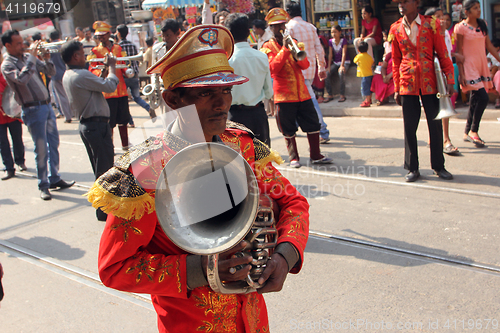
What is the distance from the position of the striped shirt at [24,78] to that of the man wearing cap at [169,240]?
200 inches

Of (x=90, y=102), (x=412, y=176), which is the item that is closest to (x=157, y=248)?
(x=90, y=102)

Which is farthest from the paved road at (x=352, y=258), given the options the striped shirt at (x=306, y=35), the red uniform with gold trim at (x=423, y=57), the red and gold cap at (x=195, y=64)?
the red and gold cap at (x=195, y=64)

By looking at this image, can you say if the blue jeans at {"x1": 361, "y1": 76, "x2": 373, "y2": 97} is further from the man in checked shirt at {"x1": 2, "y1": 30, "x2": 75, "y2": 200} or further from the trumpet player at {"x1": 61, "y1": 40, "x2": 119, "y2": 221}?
the man in checked shirt at {"x1": 2, "y1": 30, "x2": 75, "y2": 200}

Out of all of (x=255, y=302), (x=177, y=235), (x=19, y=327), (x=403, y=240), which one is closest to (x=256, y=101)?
(x=403, y=240)

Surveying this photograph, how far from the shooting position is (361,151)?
7355 millimetres

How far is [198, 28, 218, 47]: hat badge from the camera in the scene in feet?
5.71

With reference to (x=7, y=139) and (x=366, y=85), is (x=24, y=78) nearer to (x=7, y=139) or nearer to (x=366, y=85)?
(x=7, y=139)

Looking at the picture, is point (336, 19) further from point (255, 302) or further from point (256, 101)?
point (255, 302)

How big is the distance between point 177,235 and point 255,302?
1.98ft

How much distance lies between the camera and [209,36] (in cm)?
177

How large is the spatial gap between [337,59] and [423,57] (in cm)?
617

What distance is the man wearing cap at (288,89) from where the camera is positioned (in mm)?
6297

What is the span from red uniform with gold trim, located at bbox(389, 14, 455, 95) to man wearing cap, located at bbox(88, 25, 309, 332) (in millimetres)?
4144

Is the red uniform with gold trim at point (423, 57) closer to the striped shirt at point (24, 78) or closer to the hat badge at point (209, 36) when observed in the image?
the hat badge at point (209, 36)
